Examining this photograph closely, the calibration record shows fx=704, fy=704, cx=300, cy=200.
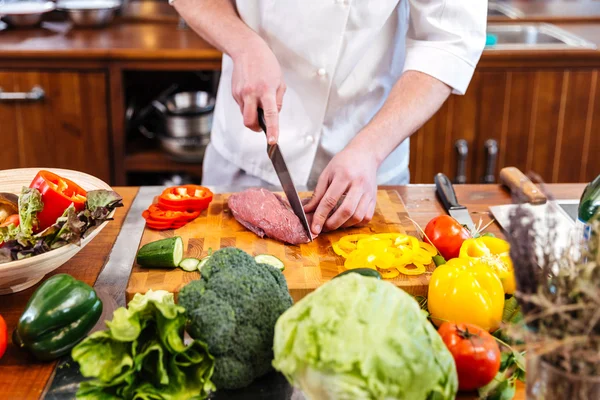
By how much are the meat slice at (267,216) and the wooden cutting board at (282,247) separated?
0.05 feet

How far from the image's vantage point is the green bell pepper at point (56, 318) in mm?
1033

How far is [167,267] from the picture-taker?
51.3 inches

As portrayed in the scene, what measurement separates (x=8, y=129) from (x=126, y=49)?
604 millimetres

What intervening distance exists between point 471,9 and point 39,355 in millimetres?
1192

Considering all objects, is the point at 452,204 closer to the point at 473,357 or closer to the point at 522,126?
the point at 473,357

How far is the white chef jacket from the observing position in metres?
1.63

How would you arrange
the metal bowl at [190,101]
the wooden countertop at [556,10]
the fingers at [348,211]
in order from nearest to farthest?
the fingers at [348,211] → the metal bowl at [190,101] → the wooden countertop at [556,10]

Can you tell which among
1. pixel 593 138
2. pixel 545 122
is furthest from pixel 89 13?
pixel 593 138

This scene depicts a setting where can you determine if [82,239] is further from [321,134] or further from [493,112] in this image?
[493,112]

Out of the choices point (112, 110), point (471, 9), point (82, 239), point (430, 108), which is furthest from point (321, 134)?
point (112, 110)

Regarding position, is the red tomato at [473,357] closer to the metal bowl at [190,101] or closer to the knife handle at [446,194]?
the knife handle at [446,194]

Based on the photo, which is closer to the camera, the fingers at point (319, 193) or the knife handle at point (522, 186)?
the fingers at point (319, 193)

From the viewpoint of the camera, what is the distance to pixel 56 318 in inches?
40.8

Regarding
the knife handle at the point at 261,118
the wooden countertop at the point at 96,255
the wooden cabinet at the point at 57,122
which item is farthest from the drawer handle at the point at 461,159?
the knife handle at the point at 261,118
